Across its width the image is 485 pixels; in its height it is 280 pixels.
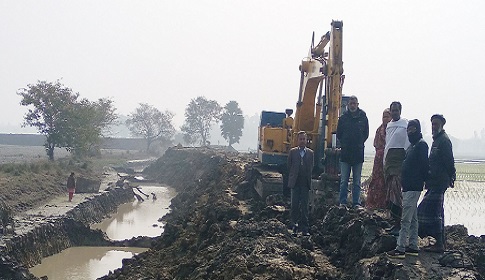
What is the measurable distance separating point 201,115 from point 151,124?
7902 mm

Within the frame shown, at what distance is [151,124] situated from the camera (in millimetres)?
79938

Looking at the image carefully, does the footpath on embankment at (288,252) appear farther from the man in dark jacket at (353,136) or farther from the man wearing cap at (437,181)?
the man in dark jacket at (353,136)

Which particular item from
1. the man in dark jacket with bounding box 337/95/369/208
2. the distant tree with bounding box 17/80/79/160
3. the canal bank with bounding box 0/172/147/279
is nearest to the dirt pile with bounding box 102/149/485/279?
the man in dark jacket with bounding box 337/95/369/208

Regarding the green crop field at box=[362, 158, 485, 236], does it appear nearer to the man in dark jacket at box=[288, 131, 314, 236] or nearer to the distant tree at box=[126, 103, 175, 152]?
the man in dark jacket at box=[288, 131, 314, 236]

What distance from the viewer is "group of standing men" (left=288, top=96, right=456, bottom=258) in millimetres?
6293

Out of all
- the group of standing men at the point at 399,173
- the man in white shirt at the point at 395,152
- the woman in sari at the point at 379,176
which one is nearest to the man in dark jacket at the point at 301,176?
the group of standing men at the point at 399,173

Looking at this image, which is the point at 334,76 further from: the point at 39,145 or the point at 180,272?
the point at 39,145

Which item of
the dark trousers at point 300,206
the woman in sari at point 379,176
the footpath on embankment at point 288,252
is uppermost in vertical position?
the woman in sari at point 379,176

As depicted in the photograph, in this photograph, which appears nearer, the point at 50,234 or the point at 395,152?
the point at 395,152

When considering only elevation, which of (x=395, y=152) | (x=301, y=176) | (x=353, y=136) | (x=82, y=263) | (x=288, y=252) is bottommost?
(x=82, y=263)

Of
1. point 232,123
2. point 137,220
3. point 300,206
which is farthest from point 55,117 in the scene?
point 232,123

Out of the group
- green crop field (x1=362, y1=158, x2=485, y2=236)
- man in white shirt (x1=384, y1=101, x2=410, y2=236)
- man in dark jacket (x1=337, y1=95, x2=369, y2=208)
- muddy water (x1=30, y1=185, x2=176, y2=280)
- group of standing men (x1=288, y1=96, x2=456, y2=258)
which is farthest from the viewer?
green crop field (x1=362, y1=158, x2=485, y2=236)

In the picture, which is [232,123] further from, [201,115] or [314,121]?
[314,121]

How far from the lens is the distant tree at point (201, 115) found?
3246 inches
